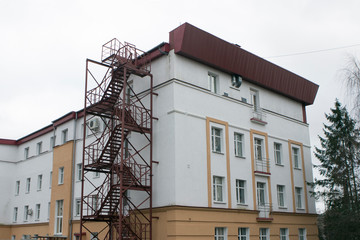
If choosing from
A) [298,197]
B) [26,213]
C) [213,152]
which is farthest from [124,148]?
[26,213]

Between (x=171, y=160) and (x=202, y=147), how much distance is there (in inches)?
98.7

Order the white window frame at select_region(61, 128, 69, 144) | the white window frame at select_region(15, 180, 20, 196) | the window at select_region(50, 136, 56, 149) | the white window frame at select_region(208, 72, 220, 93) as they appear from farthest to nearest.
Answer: the white window frame at select_region(15, 180, 20, 196) < the window at select_region(50, 136, 56, 149) < the white window frame at select_region(61, 128, 69, 144) < the white window frame at select_region(208, 72, 220, 93)

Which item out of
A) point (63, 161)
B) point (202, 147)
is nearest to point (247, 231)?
point (202, 147)

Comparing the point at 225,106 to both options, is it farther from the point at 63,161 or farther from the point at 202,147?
the point at 63,161

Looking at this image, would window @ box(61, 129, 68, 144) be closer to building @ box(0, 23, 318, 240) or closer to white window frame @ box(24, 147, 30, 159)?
building @ box(0, 23, 318, 240)

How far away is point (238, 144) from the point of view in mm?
28016

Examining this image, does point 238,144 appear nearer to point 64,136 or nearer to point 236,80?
point 236,80

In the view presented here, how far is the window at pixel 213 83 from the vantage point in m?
27.3

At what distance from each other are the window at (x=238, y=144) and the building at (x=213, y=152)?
72 mm

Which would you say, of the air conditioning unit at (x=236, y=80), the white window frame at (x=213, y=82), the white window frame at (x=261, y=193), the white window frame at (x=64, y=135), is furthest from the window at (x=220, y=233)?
the white window frame at (x=64, y=135)

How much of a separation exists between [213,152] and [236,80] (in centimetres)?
583

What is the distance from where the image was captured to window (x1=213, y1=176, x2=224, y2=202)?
25.3 metres

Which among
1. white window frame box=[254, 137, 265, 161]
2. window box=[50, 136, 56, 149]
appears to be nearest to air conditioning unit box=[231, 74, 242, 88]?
white window frame box=[254, 137, 265, 161]

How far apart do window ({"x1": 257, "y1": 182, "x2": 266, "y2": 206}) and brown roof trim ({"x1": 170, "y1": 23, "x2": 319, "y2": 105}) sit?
7.26 m
